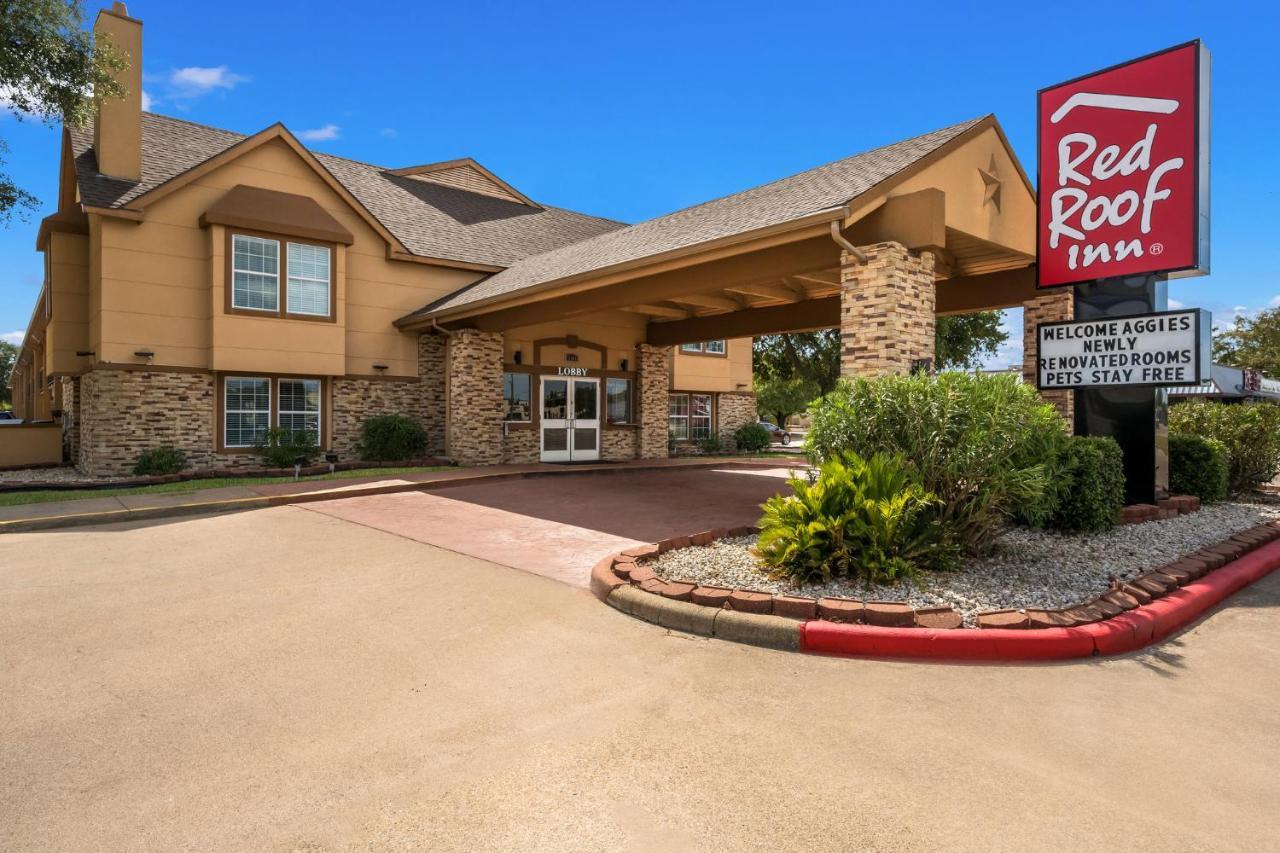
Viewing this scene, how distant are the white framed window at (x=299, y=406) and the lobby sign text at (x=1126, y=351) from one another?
48.7 feet

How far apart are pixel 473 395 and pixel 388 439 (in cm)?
224

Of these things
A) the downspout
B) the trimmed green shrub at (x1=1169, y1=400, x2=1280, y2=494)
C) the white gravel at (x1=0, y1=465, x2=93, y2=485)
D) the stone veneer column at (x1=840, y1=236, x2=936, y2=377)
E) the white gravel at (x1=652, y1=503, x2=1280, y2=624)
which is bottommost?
the white gravel at (x1=0, y1=465, x2=93, y2=485)

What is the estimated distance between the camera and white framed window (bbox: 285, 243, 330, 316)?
16484mm

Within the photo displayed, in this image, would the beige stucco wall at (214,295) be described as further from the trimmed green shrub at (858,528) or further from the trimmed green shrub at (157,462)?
the trimmed green shrub at (858,528)

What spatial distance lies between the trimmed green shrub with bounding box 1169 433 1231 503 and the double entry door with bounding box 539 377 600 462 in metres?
13.2

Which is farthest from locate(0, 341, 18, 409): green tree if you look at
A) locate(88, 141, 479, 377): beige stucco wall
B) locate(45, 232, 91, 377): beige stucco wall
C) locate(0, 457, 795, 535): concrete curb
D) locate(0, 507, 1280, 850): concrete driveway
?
locate(0, 507, 1280, 850): concrete driveway

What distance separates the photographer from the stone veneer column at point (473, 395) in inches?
704

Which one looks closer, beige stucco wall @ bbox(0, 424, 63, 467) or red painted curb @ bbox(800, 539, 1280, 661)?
red painted curb @ bbox(800, 539, 1280, 661)

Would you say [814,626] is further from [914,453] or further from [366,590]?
[366,590]

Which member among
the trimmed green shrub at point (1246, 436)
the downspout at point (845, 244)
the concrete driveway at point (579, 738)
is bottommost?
the concrete driveway at point (579, 738)

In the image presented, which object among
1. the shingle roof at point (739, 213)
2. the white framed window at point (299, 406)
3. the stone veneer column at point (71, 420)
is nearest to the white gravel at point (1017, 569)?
the shingle roof at point (739, 213)

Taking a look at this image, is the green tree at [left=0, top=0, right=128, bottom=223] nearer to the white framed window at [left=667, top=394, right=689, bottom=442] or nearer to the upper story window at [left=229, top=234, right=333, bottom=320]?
the upper story window at [left=229, top=234, right=333, bottom=320]

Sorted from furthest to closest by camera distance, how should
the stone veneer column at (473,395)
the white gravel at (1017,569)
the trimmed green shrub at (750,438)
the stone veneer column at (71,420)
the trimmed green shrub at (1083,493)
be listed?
the trimmed green shrub at (750,438) → the stone veneer column at (71,420) → the stone veneer column at (473,395) → the trimmed green shrub at (1083,493) → the white gravel at (1017,569)

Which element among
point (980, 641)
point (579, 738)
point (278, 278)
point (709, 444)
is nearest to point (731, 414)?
point (709, 444)
